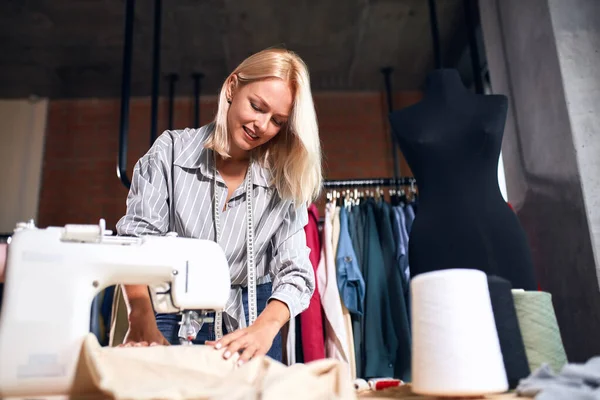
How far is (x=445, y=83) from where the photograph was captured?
1627 millimetres

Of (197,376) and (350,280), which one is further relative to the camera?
(350,280)

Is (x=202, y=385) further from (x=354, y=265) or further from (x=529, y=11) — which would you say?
(x=529, y=11)

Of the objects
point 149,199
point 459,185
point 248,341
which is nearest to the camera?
point 248,341

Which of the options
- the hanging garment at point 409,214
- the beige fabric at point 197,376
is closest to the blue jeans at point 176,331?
the beige fabric at point 197,376

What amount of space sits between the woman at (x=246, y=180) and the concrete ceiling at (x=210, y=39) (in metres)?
1.89

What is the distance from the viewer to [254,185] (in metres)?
1.31

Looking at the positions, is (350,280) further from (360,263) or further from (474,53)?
(474,53)

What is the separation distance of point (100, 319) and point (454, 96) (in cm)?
180

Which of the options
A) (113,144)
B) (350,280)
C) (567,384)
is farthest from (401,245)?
(113,144)

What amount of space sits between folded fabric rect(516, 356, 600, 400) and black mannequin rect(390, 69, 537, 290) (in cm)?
64

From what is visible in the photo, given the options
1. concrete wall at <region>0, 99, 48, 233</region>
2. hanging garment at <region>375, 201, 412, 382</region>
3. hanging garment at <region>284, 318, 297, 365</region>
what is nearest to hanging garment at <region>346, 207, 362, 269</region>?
hanging garment at <region>375, 201, 412, 382</region>

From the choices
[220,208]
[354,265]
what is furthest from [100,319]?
[220,208]

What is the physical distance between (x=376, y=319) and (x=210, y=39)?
211cm

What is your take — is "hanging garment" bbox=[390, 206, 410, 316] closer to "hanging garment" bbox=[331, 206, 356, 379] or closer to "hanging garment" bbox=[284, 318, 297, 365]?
"hanging garment" bbox=[331, 206, 356, 379]
